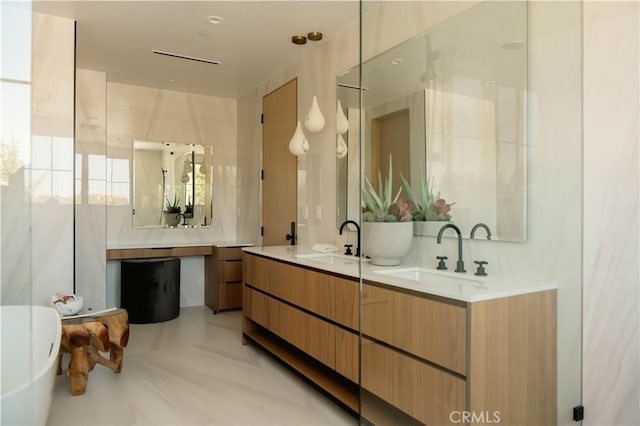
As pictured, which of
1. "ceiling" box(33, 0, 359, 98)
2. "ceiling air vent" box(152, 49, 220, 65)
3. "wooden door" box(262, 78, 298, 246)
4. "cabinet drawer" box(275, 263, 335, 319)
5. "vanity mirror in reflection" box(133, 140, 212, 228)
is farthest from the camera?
"vanity mirror in reflection" box(133, 140, 212, 228)

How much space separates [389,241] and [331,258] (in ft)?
2.86

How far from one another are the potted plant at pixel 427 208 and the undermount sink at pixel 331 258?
710 millimetres

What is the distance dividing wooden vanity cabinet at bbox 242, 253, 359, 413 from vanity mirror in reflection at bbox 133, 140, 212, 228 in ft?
6.45

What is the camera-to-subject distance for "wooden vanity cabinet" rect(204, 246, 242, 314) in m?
4.87

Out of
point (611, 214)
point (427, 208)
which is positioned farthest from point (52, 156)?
point (611, 214)

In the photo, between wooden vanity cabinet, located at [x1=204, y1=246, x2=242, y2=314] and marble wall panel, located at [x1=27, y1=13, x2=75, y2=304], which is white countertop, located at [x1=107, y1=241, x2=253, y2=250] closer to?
wooden vanity cabinet, located at [x1=204, y1=246, x2=242, y2=314]

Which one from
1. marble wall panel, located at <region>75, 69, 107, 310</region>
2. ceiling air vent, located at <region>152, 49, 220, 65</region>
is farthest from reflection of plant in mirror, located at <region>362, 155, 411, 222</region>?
marble wall panel, located at <region>75, 69, 107, 310</region>

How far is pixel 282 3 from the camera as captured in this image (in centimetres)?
297

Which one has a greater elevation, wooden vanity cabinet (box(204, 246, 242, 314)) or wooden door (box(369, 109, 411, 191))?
wooden door (box(369, 109, 411, 191))

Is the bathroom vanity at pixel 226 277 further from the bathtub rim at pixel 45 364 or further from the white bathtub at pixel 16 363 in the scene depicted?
the white bathtub at pixel 16 363

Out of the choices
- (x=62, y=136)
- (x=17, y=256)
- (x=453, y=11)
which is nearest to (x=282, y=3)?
(x=453, y=11)

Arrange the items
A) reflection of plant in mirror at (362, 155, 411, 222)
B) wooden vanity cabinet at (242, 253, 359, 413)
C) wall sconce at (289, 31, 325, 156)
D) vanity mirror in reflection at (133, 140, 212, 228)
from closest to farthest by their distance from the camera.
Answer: reflection of plant in mirror at (362, 155, 411, 222) < wooden vanity cabinet at (242, 253, 359, 413) < wall sconce at (289, 31, 325, 156) < vanity mirror in reflection at (133, 140, 212, 228)

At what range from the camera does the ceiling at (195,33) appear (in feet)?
10.0

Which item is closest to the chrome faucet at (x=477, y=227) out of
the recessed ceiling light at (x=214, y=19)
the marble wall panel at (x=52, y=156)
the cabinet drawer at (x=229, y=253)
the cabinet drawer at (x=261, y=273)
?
the cabinet drawer at (x=261, y=273)
